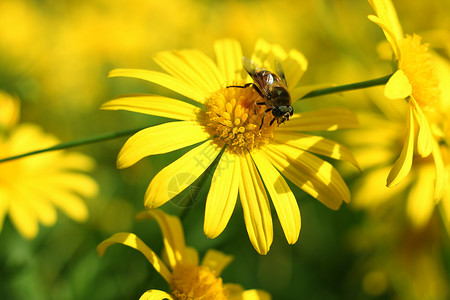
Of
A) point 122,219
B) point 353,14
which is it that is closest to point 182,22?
point 353,14

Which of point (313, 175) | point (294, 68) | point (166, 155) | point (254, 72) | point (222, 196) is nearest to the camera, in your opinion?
point (222, 196)

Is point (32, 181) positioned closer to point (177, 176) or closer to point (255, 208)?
point (177, 176)

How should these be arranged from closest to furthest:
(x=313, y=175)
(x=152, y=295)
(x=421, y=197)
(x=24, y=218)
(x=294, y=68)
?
(x=152, y=295) → (x=313, y=175) → (x=294, y=68) → (x=24, y=218) → (x=421, y=197)

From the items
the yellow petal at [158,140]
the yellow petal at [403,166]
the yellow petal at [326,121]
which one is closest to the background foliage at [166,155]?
the yellow petal at [326,121]

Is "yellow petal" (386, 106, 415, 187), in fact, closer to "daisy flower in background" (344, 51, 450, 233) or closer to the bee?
the bee

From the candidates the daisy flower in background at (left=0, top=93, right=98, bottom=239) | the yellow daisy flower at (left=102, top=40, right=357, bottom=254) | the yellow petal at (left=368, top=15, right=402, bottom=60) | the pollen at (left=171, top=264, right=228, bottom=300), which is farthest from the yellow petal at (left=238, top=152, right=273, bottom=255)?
the daisy flower in background at (left=0, top=93, right=98, bottom=239)

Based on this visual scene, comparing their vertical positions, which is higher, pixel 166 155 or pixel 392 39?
pixel 392 39

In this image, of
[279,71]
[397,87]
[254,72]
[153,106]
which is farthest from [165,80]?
[397,87]
